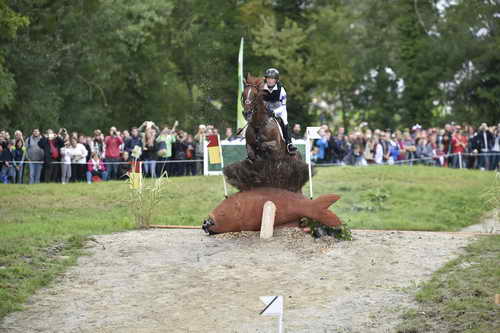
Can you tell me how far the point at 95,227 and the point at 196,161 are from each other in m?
9.52

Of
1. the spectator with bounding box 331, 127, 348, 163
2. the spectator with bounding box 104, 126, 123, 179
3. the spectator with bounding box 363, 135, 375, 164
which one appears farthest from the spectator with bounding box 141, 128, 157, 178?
the spectator with bounding box 363, 135, 375, 164

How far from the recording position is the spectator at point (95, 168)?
2684 cm

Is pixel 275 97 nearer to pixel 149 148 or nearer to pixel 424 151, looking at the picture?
pixel 149 148

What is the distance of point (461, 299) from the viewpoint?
1197cm

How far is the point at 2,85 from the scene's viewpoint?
3088 cm

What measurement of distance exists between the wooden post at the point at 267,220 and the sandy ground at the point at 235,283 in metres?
0.17

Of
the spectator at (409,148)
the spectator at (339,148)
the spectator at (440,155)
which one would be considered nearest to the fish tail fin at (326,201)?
the spectator at (339,148)

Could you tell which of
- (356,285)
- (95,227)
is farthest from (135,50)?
(356,285)

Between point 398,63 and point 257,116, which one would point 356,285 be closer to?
point 257,116

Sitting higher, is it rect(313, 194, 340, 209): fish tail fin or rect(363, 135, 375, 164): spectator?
rect(363, 135, 375, 164): spectator

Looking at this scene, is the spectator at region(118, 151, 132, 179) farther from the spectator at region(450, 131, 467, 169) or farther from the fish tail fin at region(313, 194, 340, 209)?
the fish tail fin at region(313, 194, 340, 209)

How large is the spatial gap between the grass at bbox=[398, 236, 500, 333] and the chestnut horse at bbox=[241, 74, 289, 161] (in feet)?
12.4

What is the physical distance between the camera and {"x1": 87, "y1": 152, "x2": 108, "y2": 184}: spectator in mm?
26844

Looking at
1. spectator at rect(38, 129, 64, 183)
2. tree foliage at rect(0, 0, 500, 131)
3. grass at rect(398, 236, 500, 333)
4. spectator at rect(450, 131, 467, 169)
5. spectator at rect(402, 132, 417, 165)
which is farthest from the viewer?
tree foliage at rect(0, 0, 500, 131)
